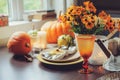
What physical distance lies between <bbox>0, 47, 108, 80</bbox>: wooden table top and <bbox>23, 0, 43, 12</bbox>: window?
0.86 metres

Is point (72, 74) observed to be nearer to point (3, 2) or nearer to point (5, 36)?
point (5, 36)

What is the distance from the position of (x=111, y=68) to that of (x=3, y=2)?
109 centimetres

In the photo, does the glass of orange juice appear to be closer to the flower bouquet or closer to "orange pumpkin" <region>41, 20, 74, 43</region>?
the flower bouquet

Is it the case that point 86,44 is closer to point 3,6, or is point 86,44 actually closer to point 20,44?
point 20,44

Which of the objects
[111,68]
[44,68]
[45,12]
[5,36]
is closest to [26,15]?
[45,12]

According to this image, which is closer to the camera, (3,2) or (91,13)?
(91,13)

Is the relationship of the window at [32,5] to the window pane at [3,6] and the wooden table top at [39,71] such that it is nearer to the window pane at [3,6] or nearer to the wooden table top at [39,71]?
the window pane at [3,6]

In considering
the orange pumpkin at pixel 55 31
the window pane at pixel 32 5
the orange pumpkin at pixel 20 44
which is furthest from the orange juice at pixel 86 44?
the window pane at pixel 32 5

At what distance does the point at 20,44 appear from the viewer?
1.36 meters

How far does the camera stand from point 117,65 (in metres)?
1.13

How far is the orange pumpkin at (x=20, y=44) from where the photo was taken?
4.45 ft

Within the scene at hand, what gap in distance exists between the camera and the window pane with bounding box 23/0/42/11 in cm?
206

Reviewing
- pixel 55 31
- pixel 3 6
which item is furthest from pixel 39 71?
pixel 3 6

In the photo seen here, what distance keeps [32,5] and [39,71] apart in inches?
43.6
